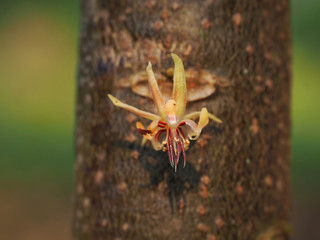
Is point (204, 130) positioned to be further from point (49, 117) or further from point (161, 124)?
point (49, 117)

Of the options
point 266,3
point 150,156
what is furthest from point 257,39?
point 150,156

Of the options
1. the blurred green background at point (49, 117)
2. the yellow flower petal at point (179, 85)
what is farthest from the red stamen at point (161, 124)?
the blurred green background at point (49, 117)

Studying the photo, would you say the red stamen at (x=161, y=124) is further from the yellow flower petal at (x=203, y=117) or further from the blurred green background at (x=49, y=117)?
the blurred green background at (x=49, y=117)

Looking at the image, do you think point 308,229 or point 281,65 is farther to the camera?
point 308,229

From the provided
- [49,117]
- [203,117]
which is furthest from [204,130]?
[49,117]

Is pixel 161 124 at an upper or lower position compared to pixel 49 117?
lower

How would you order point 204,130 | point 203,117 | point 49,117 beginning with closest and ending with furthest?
→ point 203,117, point 204,130, point 49,117

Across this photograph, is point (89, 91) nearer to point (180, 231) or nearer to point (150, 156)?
point (150, 156)
